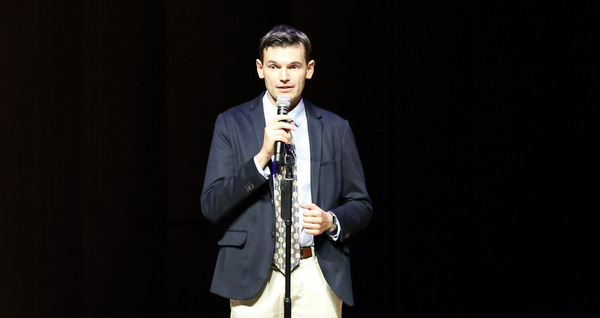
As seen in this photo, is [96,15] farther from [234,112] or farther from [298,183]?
[298,183]

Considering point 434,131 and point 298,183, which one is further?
point 434,131

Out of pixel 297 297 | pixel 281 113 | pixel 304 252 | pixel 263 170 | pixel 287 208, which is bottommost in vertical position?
pixel 297 297

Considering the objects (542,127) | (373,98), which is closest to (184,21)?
(373,98)

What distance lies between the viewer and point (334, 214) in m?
2.38

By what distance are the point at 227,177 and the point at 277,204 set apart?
0.17 m

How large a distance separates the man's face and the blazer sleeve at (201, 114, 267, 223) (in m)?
0.18

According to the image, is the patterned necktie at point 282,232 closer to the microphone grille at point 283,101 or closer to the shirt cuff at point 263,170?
the shirt cuff at point 263,170

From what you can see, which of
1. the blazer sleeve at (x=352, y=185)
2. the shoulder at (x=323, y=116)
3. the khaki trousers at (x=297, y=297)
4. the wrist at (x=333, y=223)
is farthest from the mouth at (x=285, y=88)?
the khaki trousers at (x=297, y=297)

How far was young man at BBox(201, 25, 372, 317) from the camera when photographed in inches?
93.0

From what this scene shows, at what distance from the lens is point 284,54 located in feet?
7.97

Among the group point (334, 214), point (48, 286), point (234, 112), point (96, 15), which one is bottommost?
point (48, 286)

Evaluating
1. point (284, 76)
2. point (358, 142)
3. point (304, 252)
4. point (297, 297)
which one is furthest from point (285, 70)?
point (358, 142)

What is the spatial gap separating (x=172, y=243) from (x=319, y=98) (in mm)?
1031

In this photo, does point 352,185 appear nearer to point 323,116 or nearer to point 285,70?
point 323,116
